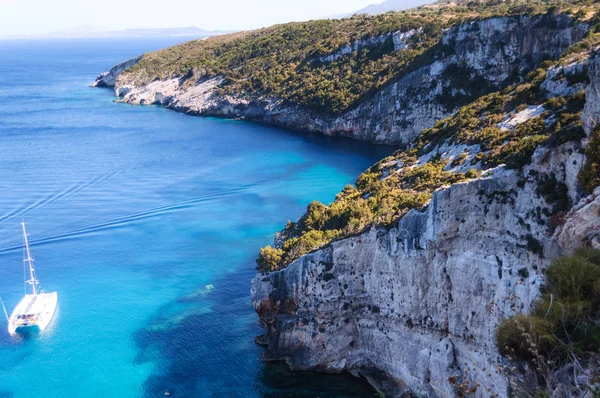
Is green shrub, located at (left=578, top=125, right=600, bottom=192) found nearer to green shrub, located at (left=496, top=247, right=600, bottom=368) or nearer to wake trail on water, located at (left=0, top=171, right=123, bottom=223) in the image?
green shrub, located at (left=496, top=247, right=600, bottom=368)

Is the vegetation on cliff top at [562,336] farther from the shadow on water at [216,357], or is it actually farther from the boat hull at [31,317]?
the boat hull at [31,317]

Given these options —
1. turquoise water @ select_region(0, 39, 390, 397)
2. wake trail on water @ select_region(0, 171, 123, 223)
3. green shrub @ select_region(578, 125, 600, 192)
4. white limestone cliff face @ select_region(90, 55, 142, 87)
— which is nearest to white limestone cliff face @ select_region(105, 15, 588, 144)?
turquoise water @ select_region(0, 39, 390, 397)

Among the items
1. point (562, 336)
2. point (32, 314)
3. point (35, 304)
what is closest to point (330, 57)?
point (35, 304)

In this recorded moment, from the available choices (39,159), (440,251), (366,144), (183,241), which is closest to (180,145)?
(39,159)

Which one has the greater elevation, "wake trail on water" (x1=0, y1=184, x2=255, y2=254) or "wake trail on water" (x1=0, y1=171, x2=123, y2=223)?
"wake trail on water" (x1=0, y1=171, x2=123, y2=223)

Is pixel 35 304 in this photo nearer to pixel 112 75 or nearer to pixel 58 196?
pixel 58 196

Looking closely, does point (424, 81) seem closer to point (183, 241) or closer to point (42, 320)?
point (183, 241)
